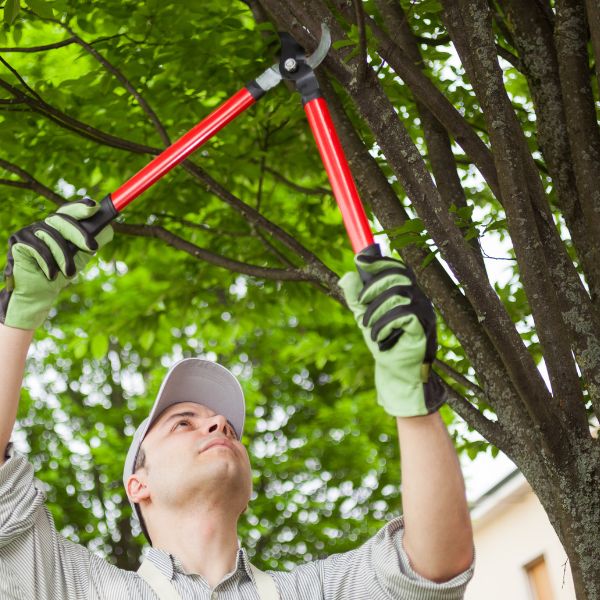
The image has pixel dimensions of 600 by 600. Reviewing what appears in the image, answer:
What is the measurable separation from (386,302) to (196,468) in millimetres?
1027

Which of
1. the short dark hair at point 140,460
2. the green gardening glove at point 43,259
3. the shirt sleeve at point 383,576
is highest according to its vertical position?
the green gardening glove at point 43,259

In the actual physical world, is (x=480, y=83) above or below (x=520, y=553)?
below

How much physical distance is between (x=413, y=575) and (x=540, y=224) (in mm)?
1232

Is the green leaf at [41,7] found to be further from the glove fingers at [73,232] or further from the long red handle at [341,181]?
the long red handle at [341,181]

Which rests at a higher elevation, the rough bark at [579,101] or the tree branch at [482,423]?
the rough bark at [579,101]

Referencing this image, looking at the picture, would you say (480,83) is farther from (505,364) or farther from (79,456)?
(79,456)

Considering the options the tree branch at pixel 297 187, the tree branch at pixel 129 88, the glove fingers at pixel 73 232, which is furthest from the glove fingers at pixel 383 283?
the tree branch at pixel 297 187

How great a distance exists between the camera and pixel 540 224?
308cm

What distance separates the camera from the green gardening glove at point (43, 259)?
246 cm

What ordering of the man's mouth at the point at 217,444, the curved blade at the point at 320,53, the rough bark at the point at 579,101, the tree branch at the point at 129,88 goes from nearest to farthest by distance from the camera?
the curved blade at the point at 320,53, the man's mouth at the point at 217,444, the rough bark at the point at 579,101, the tree branch at the point at 129,88

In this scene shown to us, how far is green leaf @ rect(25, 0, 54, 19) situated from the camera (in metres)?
3.41

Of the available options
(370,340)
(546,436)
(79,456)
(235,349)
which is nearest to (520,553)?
(235,349)

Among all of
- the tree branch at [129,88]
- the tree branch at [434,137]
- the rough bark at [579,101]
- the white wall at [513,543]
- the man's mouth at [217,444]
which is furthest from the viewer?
the white wall at [513,543]

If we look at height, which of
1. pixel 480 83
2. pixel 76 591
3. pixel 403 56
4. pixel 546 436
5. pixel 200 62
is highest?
pixel 200 62
